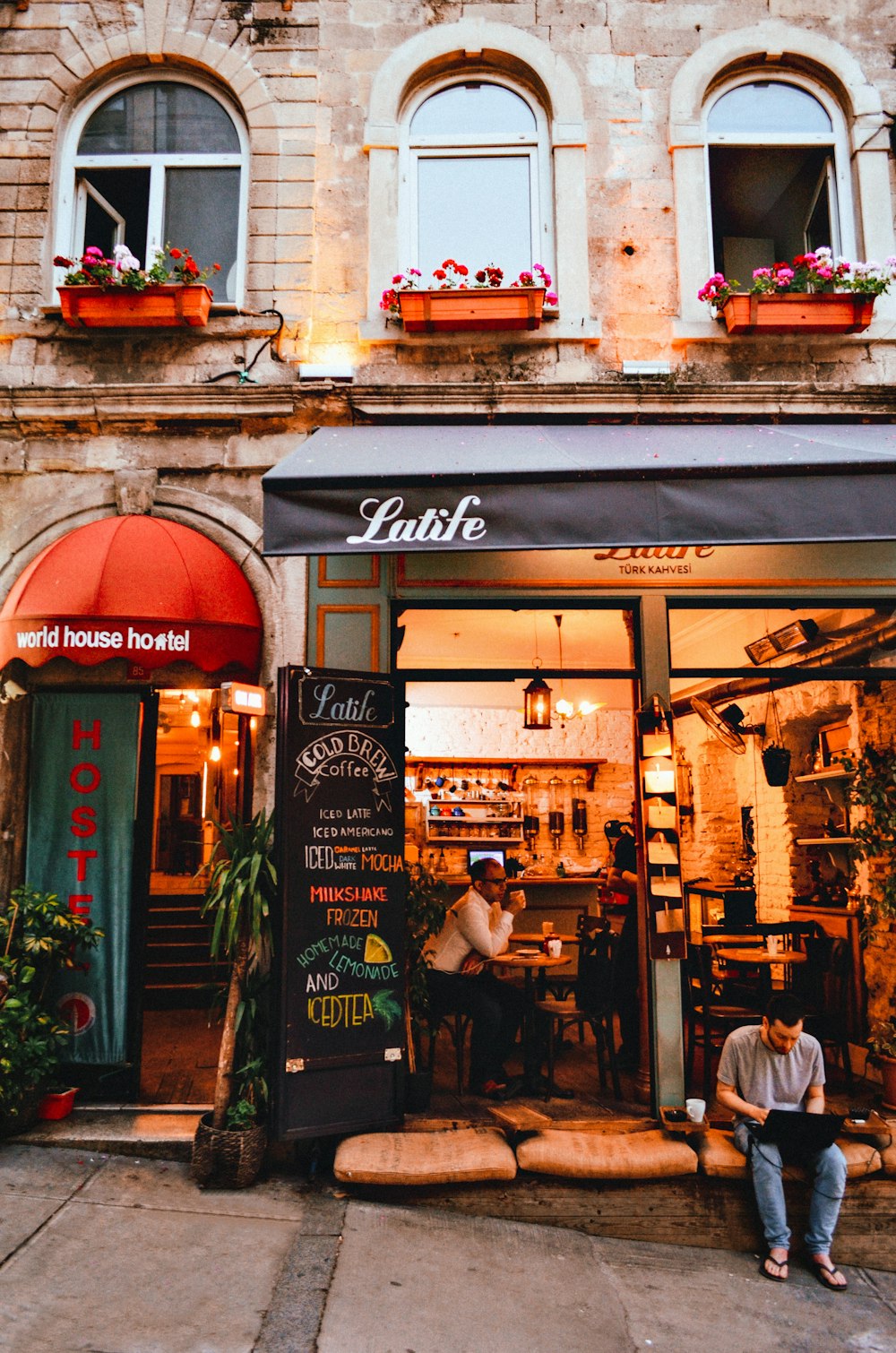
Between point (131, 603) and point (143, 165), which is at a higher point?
point (143, 165)

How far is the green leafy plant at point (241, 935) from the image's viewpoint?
511 cm

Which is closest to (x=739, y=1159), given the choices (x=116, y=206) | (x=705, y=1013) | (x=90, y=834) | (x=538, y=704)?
(x=705, y=1013)

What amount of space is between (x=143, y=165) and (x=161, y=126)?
13.1 inches

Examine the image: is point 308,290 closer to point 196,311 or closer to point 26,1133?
→ point 196,311

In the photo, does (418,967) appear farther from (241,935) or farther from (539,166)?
(539,166)

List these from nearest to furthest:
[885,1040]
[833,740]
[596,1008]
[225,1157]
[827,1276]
Answer: [827,1276] → [225,1157] → [885,1040] → [596,1008] → [833,740]

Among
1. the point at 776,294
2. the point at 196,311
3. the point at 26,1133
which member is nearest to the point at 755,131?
the point at 776,294

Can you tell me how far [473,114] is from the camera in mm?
6922

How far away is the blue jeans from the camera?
4.68 metres

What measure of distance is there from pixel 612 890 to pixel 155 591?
14.6ft

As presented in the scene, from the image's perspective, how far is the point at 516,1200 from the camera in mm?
4945

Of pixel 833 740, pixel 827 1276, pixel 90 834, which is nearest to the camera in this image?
pixel 827 1276

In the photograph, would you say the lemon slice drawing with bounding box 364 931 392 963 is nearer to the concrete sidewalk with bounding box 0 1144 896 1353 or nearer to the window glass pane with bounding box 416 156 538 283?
the concrete sidewalk with bounding box 0 1144 896 1353

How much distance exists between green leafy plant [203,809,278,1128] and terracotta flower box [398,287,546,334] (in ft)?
11.7
